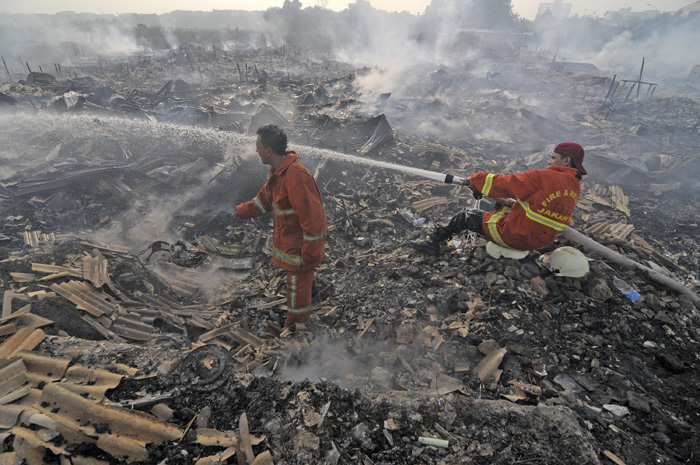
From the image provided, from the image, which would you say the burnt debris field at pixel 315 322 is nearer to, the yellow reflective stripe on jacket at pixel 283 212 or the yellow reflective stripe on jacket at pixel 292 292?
the yellow reflective stripe on jacket at pixel 292 292

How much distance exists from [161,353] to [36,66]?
123 feet

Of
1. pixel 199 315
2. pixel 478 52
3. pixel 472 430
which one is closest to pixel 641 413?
pixel 472 430

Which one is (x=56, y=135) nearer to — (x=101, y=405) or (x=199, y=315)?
(x=199, y=315)

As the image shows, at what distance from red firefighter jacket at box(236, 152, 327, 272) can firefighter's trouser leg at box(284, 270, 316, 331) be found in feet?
0.41

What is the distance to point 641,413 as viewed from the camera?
8.48 ft

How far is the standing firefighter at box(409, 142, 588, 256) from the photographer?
356cm

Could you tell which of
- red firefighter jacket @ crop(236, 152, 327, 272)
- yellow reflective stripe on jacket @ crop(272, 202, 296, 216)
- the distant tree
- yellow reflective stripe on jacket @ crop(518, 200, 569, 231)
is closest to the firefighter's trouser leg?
red firefighter jacket @ crop(236, 152, 327, 272)

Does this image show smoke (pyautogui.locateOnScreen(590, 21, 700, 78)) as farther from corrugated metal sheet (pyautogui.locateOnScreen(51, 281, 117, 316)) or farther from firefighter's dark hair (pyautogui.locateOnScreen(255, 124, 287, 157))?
corrugated metal sheet (pyautogui.locateOnScreen(51, 281, 117, 316))

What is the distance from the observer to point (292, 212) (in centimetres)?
341

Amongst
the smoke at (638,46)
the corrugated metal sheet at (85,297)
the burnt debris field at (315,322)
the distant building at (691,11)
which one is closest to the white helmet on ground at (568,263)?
the burnt debris field at (315,322)

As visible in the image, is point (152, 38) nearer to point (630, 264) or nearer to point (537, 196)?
point (537, 196)

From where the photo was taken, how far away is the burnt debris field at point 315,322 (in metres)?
2.10

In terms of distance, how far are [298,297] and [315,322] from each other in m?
0.55

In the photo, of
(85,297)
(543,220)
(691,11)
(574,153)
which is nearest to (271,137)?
(85,297)
